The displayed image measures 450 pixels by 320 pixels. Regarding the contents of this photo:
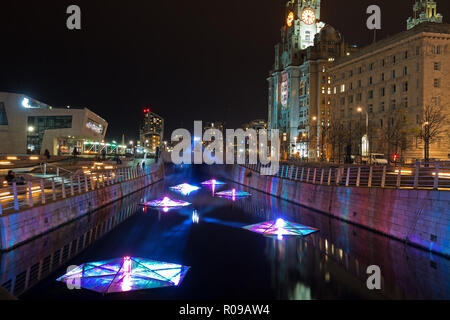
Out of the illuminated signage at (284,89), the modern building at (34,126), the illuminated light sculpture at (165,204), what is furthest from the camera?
the illuminated signage at (284,89)

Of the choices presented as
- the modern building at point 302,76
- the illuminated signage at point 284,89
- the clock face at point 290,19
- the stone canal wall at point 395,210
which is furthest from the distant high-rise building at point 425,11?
the stone canal wall at point 395,210

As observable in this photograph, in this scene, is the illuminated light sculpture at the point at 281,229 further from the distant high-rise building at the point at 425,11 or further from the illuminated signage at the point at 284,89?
the distant high-rise building at the point at 425,11

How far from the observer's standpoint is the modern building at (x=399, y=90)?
2324 inches

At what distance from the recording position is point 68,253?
50.3 ft

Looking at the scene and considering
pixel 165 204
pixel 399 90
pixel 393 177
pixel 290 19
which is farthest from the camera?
pixel 290 19

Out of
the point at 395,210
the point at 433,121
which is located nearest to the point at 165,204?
the point at 395,210

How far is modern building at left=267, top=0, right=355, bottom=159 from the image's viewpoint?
130000mm

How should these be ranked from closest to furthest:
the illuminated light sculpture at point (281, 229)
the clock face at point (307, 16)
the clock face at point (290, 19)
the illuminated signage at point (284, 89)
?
the illuminated light sculpture at point (281, 229) < the illuminated signage at point (284, 89) < the clock face at point (307, 16) < the clock face at point (290, 19)

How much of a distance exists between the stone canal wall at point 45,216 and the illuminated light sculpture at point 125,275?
11.5 feet

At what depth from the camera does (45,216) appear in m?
17.5

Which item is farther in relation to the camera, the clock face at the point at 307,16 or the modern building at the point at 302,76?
the clock face at the point at 307,16

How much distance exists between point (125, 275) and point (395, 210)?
12.5 meters

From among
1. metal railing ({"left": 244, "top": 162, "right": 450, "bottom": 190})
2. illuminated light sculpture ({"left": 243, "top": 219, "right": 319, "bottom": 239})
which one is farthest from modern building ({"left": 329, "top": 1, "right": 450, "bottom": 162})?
illuminated light sculpture ({"left": 243, "top": 219, "right": 319, "bottom": 239})

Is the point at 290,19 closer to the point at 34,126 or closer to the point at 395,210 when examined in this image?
the point at 34,126
